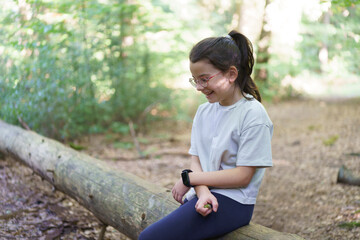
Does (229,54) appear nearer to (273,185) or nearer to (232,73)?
(232,73)

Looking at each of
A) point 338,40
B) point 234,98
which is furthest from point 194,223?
point 338,40

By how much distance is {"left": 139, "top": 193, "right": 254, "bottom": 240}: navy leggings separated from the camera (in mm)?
1795

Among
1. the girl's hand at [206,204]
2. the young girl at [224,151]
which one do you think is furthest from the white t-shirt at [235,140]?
the girl's hand at [206,204]

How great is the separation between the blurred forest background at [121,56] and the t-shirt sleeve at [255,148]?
2.14m

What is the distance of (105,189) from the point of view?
3.07 meters

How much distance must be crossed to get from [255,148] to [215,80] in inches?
17.9

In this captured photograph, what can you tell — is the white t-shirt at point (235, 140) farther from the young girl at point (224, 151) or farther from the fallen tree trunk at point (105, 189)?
the fallen tree trunk at point (105, 189)

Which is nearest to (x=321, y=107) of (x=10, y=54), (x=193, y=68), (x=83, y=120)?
(x=83, y=120)

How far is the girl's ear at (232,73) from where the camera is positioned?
1896mm

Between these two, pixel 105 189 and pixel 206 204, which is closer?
pixel 206 204

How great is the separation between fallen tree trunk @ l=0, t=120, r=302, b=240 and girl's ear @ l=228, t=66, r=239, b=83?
921 mm

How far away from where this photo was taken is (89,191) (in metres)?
3.24

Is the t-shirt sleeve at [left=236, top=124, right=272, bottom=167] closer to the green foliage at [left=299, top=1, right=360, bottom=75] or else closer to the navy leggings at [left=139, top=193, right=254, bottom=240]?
the navy leggings at [left=139, top=193, right=254, bottom=240]

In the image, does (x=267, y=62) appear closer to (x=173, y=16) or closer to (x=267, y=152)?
(x=173, y=16)
